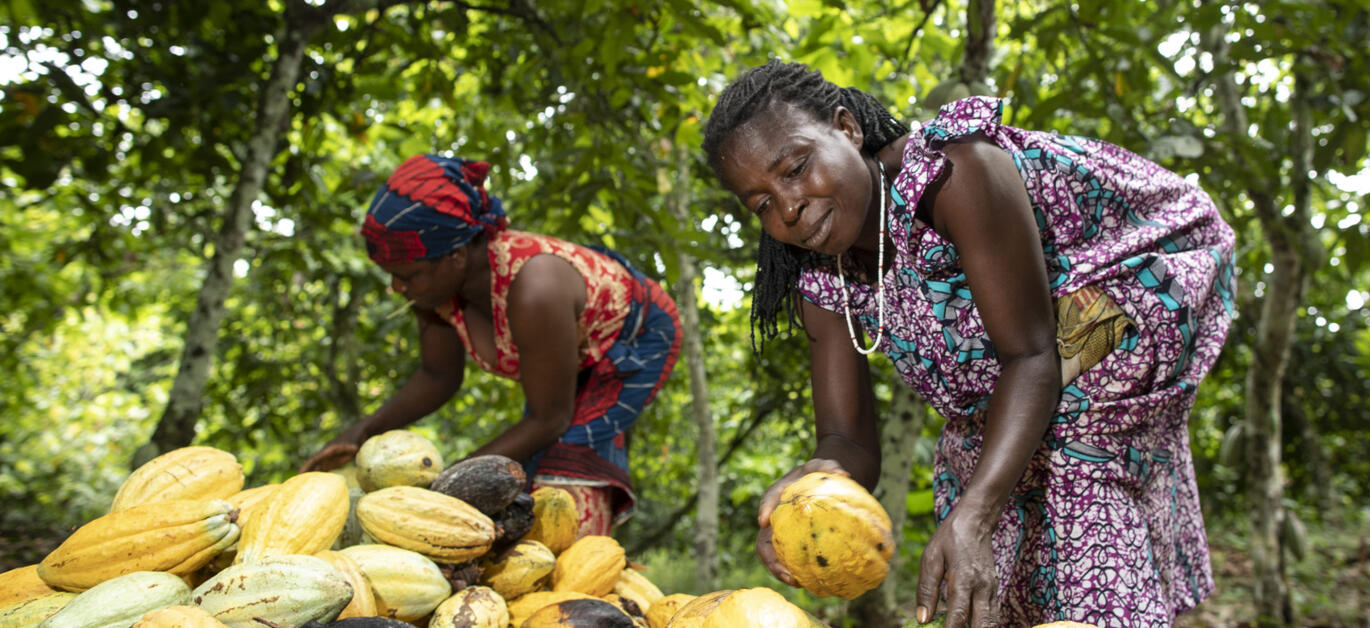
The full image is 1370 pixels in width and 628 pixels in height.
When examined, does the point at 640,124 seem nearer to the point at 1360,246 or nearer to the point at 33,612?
the point at 1360,246

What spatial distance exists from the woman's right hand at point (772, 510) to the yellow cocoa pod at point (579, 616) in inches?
8.4

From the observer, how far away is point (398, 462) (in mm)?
1389

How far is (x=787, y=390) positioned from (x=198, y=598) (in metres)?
3.34

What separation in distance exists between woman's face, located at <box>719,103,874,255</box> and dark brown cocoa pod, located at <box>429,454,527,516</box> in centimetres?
59

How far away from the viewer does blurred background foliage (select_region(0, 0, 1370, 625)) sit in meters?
2.80

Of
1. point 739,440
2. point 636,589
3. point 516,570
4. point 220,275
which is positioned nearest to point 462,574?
point 516,570

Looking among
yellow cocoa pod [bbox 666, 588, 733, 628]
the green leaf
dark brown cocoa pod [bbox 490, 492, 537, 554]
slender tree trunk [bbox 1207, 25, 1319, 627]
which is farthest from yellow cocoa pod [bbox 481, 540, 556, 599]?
slender tree trunk [bbox 1207, 25, 1319, 627]

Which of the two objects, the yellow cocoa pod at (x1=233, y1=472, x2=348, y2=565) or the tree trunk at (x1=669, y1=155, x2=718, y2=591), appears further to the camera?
the tree trunk at (x1=669, y1=155, x2=718, y2=591)

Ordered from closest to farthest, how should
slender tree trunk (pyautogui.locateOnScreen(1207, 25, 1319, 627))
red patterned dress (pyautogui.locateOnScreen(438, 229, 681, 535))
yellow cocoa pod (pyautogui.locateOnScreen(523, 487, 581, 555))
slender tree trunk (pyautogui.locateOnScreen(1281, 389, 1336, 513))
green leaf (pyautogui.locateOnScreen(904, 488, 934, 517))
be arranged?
yellow cocoa pod (pyautogui.locateOnScreen(523, 487, 581, 555))
red patterned dress (pyautogui.locateOnScreen(438, 229, 681, 535))
slender tree trunk (pyautogui.locateOnScreen(1207, 25, 1319, 627))
green leaf (pyautogui.locateOnScreen(904, 488, 934, 517))
slender tree trunk (pyautogui.locateOnScreen(1281, 389, 1336, 513))

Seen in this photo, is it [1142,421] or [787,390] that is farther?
[787,390]

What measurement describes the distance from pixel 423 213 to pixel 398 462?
30.1 inches

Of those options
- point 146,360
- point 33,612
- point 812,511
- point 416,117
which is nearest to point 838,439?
point 812,511

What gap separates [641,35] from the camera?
317 cm

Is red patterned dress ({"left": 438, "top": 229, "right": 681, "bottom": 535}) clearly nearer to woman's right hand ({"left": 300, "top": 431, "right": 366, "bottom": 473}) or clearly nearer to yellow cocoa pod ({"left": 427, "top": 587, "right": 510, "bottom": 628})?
woman's right hand ({"left": 300, "top": 431, "right": 366, "bottom": 473})
